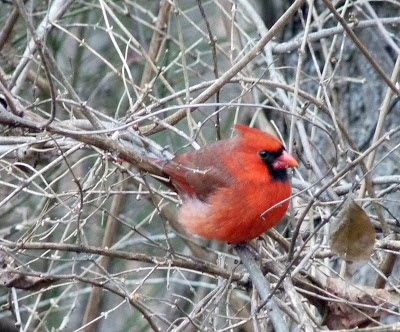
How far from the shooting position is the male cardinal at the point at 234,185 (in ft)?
9.80

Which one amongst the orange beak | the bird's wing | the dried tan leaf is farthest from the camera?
the bird's wing

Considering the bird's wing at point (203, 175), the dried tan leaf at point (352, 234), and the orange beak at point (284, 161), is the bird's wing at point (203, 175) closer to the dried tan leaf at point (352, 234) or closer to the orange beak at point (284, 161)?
the orange beak at point (284, 161)

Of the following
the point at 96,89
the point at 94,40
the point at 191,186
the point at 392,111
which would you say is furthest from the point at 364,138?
the point at 94,40

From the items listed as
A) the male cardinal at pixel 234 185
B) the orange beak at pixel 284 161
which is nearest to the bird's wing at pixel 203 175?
the male cardinal at pixel 234 185

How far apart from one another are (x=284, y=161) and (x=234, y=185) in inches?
9.2

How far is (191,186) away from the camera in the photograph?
3283 millimetres

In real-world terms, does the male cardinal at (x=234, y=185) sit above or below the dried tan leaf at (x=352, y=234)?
below

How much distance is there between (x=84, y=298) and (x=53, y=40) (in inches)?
72.8

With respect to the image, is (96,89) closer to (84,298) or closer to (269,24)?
(269,24)

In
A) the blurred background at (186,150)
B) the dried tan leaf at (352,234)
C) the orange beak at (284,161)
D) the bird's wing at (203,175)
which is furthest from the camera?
the bird's wing at (203,175)

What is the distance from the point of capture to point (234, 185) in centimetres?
313

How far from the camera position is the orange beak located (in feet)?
9.78

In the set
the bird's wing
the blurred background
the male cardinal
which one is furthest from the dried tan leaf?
the bird's wing

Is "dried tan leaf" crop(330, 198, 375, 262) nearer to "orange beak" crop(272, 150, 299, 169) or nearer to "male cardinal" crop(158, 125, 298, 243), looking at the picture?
"male cardinal" crop(158, 125, 298, 243)
